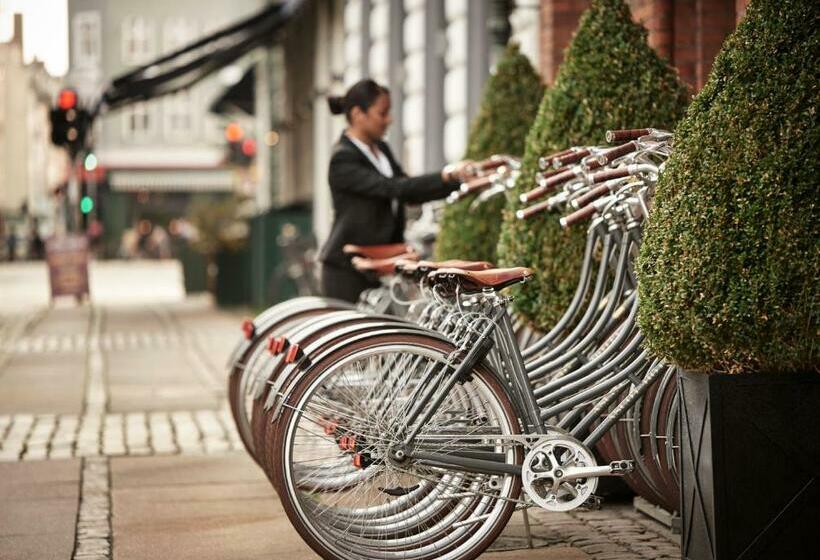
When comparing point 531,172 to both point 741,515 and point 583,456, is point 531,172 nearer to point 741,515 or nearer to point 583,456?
point 583,456

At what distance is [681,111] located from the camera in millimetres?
5781

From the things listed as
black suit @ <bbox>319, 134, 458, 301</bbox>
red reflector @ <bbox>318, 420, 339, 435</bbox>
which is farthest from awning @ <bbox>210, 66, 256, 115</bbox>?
red reflector @ <bbox>318, 420, 339, 435</bbox>

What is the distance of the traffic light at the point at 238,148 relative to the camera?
26.8 meters

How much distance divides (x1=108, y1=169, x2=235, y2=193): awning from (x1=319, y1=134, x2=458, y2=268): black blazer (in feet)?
→ 162

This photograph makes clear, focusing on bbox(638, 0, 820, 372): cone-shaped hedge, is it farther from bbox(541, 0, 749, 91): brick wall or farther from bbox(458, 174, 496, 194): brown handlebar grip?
bbox(541, 0, 749, 91): brick wall

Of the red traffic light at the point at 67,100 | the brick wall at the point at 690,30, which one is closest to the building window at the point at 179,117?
the red traffic light at the point at 67,100

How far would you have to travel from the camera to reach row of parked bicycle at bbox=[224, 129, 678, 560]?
14.6 ft

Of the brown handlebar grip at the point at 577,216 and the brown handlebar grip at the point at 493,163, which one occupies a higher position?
the brown handlebar grip at the point at 493,163

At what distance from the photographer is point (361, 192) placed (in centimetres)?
684

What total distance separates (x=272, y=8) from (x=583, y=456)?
608 inches

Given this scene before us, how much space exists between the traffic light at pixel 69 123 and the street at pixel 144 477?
665 centimetres

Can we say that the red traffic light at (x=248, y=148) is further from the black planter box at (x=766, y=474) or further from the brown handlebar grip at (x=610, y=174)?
the black planter box at (x=766, y=474)

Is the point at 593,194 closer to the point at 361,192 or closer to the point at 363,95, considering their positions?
the point at 361,192

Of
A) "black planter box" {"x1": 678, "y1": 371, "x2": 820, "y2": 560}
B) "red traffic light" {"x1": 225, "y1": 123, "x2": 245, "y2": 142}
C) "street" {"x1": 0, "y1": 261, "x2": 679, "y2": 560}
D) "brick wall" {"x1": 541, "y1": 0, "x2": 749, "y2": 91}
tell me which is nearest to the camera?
"black planter box" {"x1": 678, "y1": 371, "x2": 820, "y2": 560}
